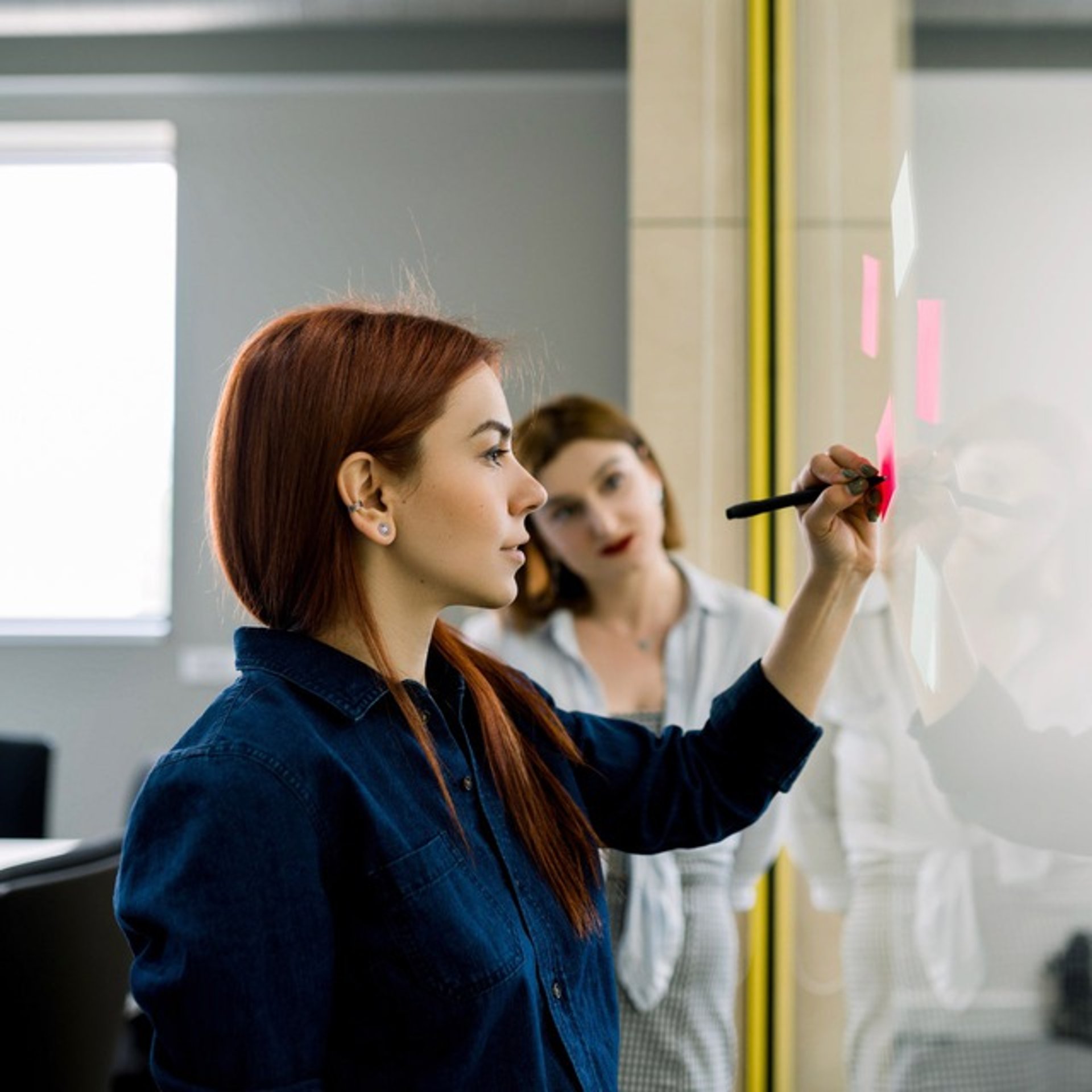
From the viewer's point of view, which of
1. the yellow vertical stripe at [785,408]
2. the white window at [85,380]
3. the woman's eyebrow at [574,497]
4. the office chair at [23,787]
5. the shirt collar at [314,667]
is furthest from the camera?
the white window at [85,380]

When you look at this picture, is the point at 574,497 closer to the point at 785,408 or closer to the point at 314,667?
the point at 785,408

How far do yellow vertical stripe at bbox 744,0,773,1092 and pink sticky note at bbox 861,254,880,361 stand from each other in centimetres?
101

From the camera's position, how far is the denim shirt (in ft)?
2.47

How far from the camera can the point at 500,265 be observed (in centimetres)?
407

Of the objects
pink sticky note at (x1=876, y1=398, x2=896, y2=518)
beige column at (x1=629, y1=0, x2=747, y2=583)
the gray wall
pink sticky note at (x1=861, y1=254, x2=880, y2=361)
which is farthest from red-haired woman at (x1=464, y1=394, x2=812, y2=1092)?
the gray wall

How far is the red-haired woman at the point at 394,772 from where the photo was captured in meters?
0.77

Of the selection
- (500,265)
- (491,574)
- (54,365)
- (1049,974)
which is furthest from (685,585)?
(54,365)

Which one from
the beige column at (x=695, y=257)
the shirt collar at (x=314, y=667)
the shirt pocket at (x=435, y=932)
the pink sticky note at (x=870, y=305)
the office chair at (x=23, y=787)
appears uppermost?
the beige column at (x=695, y=257)

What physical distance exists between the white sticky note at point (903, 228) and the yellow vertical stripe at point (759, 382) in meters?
1.29

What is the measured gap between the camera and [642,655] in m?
1.80

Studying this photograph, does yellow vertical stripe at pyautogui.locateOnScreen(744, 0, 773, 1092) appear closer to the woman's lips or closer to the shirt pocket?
the woman's lips

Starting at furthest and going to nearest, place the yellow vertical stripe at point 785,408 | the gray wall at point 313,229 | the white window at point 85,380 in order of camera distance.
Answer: the white window at point 85,380, the gray wall at point 313,229, the yellow vertical stripe at point 785,408

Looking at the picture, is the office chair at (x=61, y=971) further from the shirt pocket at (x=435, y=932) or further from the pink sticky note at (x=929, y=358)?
the pink sticky note at (x=929, y=358)

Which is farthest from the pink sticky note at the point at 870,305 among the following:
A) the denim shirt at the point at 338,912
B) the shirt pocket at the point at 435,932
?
the shirt pocket at the point at 435,932
